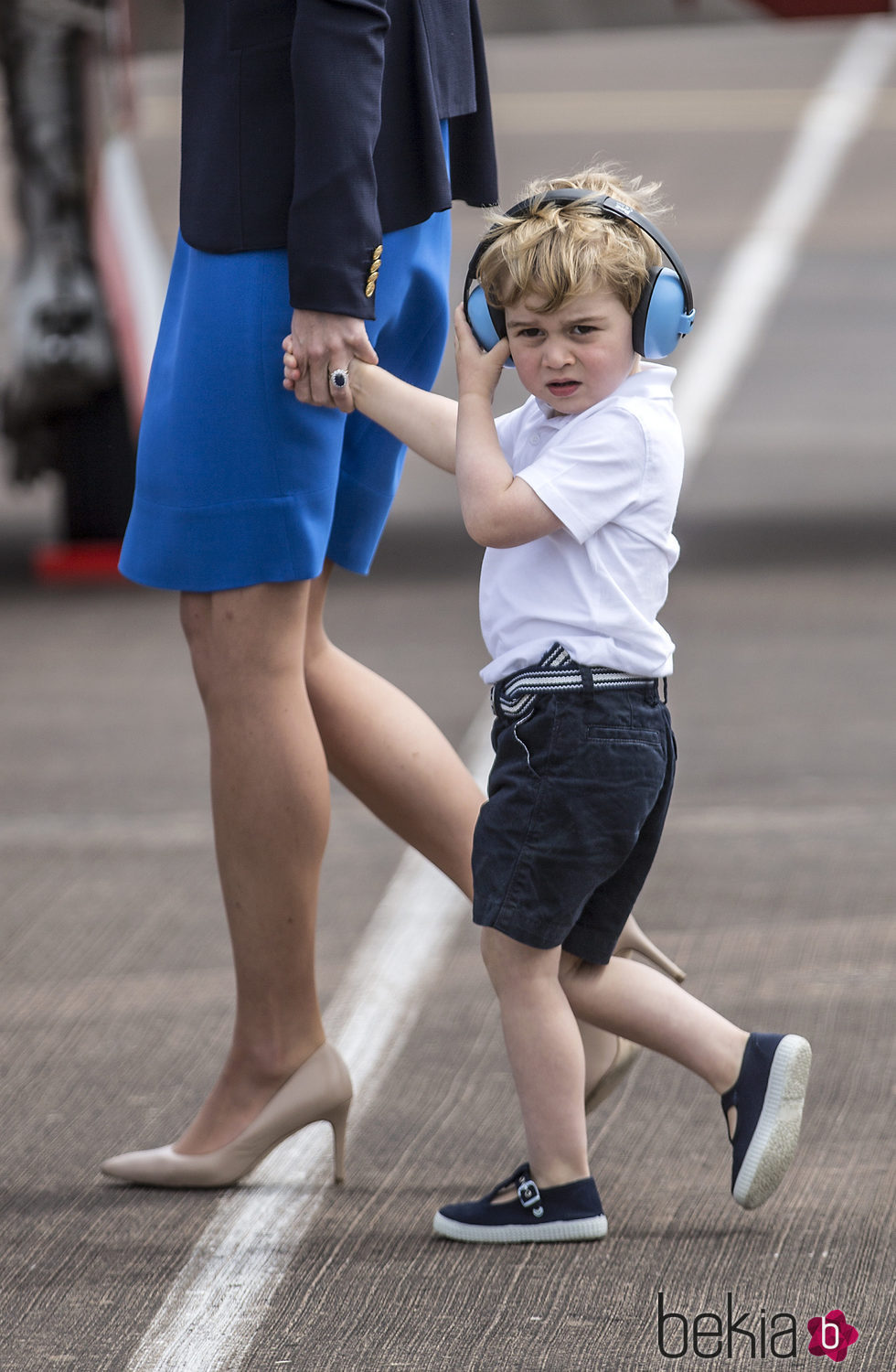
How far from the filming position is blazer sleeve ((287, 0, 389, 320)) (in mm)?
2811

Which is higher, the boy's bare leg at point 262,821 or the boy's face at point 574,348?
the boy's face at point 574,348

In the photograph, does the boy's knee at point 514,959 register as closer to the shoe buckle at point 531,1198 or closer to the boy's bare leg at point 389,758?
the shoe buckle at point 531,1198

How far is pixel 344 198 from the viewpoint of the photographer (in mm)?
2830

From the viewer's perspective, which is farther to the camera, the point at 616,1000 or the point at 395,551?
the point at 395,551

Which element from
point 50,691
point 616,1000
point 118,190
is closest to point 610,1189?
point 616,1000

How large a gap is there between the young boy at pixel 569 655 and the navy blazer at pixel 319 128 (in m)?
0.17

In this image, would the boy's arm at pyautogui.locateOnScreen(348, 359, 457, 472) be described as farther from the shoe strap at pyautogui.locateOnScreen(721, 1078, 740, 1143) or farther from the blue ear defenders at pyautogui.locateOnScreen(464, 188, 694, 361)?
the shoe strap at pyautogui.locateOnScreen(721, 1078, 740, 1143)

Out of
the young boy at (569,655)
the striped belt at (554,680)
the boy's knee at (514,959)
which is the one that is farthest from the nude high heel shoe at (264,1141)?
the striped belt at (554,680)

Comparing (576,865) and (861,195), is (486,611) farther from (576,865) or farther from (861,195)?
(861,195)

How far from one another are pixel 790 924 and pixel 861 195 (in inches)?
633

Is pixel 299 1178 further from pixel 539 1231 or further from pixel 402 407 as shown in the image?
pixel 402 407

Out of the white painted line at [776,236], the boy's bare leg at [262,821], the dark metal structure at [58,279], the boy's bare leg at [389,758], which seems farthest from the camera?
the white painted line at [776,236]

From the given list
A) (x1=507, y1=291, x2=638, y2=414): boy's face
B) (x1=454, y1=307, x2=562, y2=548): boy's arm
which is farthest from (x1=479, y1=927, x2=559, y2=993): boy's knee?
(x1=507, y1=291, x2=638, y2=414): boy's face

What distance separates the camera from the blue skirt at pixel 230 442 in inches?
116
